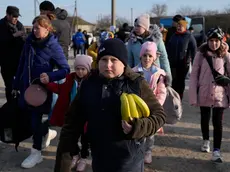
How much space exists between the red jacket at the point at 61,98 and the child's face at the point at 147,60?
800mm

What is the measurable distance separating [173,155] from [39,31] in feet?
7.37

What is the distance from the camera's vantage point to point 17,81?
4004 mm

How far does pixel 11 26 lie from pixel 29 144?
71.6 inches

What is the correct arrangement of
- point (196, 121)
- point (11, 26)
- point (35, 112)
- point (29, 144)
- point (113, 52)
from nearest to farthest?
point (113, 52) < point (35, 112) < point (29, 144) < point (11, 26) < point (196, 121)

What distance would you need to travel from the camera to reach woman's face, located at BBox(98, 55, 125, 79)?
2129 millimetres

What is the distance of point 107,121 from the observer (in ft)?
7.04

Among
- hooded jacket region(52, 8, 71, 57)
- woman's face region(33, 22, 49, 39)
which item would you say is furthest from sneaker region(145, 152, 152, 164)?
hooded jacket region(52, 8, 71, 57)

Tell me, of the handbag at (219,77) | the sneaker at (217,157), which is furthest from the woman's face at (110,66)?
the sneaker at (217,157)

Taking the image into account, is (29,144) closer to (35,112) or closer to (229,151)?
(35,112)

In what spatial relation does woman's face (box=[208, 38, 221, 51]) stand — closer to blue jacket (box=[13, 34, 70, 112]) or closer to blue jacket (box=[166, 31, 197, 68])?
blue jacket (box=[13, 34, 70, 112])

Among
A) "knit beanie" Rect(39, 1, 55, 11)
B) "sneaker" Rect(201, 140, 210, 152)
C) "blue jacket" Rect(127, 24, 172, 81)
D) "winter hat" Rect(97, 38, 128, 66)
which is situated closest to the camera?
"winter hat" Rect(97, 38, 128, 66)

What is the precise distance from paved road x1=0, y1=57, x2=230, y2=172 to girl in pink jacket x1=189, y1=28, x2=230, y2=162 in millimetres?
237

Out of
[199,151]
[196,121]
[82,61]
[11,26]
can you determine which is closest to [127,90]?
[82,61]

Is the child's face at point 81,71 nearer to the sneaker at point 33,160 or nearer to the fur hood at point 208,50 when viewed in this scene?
the sneaker at point 33,160
